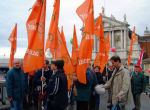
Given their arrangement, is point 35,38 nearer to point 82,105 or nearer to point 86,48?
point 86,48

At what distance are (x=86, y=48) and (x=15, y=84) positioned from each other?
214 cm

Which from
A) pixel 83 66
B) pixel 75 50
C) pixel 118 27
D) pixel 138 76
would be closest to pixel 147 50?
pixel 118 27

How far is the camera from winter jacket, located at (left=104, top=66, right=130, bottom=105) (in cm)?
457

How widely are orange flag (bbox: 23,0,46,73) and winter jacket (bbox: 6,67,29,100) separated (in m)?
0.51

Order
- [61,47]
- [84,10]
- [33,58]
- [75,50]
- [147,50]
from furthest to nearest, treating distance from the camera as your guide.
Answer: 1. [147,50]
2. [75,50]
3. [61,47]
4. [84,10]
5. [33,58]

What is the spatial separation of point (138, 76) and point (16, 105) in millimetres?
4575

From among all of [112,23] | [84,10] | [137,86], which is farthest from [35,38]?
[112,23]

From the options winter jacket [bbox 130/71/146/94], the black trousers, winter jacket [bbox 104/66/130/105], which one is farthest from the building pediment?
winter jacket [bbox 104/66/130/105]

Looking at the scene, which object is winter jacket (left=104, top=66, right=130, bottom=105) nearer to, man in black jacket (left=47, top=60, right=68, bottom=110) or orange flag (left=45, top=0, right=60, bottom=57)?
man in black jacket (left=47, top=60, right=68, bottom=110)

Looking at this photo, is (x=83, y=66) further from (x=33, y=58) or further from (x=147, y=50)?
(x=147, y=50)

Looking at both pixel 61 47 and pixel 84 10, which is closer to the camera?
pixel 84 10

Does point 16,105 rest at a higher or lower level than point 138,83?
lower

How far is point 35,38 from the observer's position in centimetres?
541

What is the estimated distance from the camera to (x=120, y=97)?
450cm
